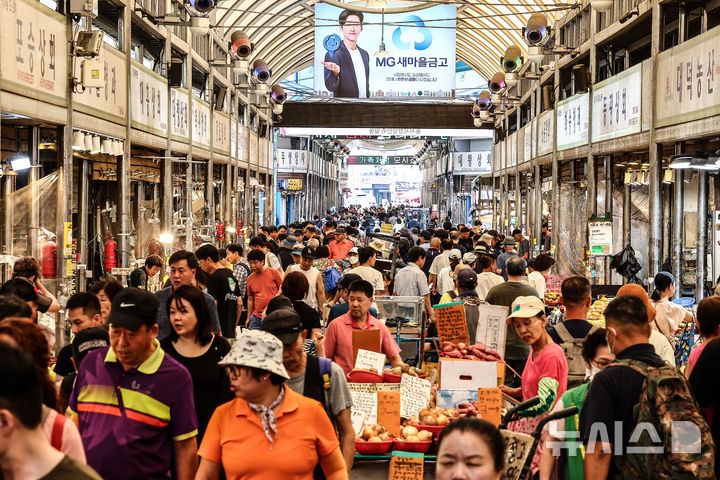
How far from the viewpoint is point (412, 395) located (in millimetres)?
6551

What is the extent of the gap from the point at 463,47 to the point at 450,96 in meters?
10.3

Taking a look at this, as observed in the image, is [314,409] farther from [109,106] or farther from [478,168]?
[478,168]

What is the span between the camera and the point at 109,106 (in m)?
13.5

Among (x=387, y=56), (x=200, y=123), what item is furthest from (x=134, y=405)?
(x=387, y=56)

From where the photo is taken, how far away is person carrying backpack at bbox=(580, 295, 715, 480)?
13.1 feet

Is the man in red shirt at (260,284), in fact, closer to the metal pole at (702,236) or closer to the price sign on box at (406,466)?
the price sign on box at (406,466)

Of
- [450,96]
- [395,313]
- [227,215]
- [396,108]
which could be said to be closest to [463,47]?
[396,108]

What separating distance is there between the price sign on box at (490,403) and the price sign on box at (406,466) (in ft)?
2.44

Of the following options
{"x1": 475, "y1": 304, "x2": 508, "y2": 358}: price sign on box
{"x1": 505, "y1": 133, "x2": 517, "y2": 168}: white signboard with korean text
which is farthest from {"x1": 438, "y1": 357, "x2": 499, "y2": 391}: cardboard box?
{"x1": 505, "y1": 133, "x2": 517, "y2": 168}: white signboard with korean text

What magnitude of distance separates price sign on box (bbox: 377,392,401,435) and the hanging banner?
15.9 metres

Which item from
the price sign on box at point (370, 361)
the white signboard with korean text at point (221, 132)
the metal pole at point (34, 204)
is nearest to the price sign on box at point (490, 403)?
the price sign on box at point (370, 361)

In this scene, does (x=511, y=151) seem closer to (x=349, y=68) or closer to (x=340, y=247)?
(x=349, y=68)

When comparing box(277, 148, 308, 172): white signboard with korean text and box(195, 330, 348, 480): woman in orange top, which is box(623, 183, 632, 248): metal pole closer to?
box(195, 330, 348, 480): woman in orange top

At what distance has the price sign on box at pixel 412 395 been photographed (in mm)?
6461
